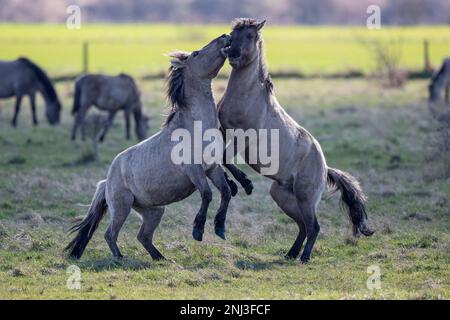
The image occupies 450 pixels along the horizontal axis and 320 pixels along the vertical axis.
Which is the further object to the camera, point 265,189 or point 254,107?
point 265,189

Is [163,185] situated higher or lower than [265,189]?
higher

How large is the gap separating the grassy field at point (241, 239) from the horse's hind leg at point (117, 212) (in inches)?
7.9

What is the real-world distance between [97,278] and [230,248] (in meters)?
1.86

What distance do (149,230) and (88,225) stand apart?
64 centimetres

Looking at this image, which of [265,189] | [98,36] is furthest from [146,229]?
[98,36]

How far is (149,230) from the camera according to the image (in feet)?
29.2

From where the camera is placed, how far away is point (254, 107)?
29.2 feet

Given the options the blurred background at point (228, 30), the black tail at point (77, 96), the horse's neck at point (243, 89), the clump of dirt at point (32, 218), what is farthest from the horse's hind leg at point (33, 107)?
the horse's neck at point (243, 89)

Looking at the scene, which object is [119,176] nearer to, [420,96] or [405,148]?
[405,148]

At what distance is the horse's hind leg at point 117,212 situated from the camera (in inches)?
342

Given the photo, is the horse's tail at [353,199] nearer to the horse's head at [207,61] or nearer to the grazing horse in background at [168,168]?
the grazing horse in background at [168,168]

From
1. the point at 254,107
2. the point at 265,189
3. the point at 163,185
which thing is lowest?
the point at 265,189
